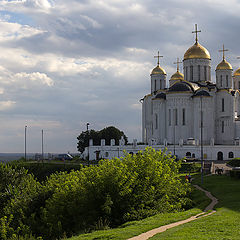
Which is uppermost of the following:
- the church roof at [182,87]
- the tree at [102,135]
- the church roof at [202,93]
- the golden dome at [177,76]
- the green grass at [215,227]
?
the golden dome at [177,76]

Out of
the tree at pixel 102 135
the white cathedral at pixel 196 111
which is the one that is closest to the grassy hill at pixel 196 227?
the white cathedral at pixel 196 111

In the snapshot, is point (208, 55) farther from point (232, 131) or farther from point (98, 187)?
point (98, 187)

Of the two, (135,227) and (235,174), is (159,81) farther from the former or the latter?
(135,227)

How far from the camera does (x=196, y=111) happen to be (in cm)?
7138

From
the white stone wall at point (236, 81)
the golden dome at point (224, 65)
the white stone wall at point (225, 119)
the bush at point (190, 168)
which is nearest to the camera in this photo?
the bush at point (190, 168)

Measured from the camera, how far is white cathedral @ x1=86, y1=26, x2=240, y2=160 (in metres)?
70.8

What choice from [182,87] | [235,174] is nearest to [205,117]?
[182,87]

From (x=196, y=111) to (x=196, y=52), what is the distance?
11.5m

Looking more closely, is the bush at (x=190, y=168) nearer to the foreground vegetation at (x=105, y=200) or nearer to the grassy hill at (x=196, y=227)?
the foreground vegetation at (x=105, y=200)

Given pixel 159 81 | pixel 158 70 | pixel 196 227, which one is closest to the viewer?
pixel 196 227

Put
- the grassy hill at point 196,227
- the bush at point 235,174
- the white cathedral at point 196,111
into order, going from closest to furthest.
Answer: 1. the grassy hill at point 196,227
2. the bush at point 235,174
3. the white cathedral at point 196,111

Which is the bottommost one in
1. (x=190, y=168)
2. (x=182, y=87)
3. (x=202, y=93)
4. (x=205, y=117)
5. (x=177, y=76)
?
(x=190, y=168)

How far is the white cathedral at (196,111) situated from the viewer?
70.8 m

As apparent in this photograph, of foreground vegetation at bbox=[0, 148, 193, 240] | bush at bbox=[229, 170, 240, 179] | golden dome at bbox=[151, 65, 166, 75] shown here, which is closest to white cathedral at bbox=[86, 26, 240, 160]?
golden dome at bbox=[151, 65, 166, 75]
